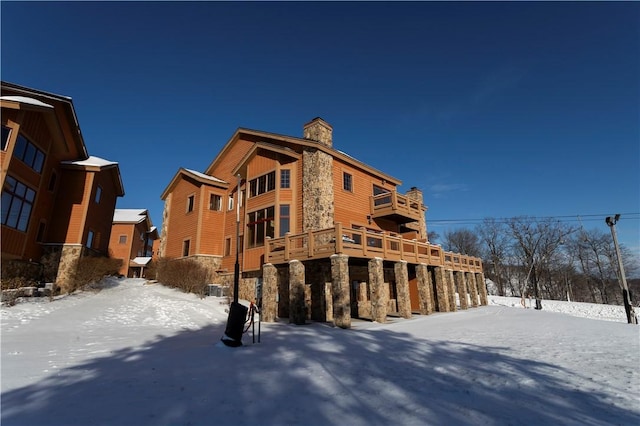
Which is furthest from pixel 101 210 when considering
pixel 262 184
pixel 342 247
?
pixel 342 247

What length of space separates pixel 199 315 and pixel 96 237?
15663 millimetres

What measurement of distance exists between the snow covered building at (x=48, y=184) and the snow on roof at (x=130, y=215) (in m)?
14.3

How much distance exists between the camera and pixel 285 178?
2144cm

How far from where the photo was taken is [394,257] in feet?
53.8

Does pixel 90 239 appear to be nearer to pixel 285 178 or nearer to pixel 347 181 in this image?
pixel 285 178

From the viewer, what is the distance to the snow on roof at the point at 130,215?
40.4 m

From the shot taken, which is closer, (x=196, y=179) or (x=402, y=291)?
(x=402, y=291)

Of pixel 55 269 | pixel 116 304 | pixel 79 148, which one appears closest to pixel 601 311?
pixel 116 304

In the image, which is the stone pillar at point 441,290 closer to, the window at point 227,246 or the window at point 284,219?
the window at point 284,219

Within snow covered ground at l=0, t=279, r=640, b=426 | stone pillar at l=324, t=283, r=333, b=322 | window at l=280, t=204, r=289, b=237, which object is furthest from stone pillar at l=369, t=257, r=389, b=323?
window at l=280, t=204, r=289, b=237

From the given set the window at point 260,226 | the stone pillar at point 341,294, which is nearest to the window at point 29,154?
the window at point 260,226

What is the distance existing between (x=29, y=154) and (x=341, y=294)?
20840mm

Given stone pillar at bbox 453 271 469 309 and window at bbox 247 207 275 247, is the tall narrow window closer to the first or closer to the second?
window at bbox 247 207 275 247

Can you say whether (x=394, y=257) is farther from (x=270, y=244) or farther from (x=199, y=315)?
(x=199, y=315)
